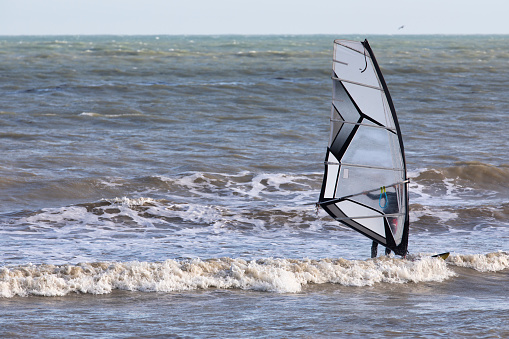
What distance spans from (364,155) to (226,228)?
9.72 ft

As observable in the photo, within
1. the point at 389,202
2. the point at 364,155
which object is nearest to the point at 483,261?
the point at 389,202

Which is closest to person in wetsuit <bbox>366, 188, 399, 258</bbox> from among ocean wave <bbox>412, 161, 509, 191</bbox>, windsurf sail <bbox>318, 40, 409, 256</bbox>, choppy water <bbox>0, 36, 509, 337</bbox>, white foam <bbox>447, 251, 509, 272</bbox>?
windsurf sail <bbox>318, 40, 409, 256</bbox>

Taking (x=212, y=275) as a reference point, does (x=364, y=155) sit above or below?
above

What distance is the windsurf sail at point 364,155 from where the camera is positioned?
259 inches

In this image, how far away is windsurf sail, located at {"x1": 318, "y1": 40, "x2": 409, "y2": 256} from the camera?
6578 mm

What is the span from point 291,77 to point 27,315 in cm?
2586

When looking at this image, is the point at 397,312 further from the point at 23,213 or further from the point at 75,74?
the point at 75,74

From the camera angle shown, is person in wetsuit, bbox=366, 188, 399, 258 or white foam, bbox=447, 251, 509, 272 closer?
person in wetsuit, bbox=366, 188, 399, 258

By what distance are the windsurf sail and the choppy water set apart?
20.2 inches

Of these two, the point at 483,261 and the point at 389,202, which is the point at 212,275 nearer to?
the point at 389,202

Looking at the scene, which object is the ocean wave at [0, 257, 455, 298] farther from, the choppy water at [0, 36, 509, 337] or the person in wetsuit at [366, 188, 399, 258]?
the person in wetsuit at [366, 188, 399, 258]

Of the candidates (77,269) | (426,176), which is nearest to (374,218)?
(77,269)

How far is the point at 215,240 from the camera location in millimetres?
8523

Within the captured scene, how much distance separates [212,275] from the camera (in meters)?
6.65
